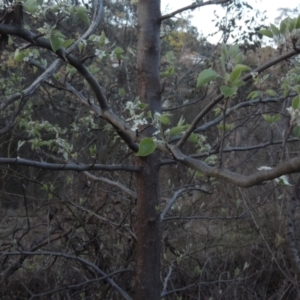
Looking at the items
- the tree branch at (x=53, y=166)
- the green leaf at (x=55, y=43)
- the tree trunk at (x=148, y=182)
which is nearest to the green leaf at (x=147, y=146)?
the green leaf at (x=55, y=43)

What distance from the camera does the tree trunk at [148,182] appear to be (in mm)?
2635

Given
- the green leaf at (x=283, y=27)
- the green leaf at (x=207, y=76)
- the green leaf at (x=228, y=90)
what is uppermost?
the green leaf at (x=283, y=27)

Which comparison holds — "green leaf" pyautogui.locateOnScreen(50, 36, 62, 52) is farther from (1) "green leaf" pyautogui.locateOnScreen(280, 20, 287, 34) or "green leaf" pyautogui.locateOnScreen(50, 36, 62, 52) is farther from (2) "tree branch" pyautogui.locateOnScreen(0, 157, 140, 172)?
(1) "green leaf" pyautogui.locateOnScreen(280, 20, 287, 34)

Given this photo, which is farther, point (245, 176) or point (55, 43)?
point (55, 43)

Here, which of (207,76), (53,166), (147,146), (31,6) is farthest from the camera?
(53,166)

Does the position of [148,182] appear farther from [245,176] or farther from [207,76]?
[207,76]

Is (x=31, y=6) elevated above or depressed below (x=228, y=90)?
above

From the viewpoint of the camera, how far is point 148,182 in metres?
2.63

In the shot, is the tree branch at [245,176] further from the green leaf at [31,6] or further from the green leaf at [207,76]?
the green leaf at [31,6]

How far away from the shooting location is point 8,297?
4254 mm

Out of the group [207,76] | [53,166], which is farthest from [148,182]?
[207,76]

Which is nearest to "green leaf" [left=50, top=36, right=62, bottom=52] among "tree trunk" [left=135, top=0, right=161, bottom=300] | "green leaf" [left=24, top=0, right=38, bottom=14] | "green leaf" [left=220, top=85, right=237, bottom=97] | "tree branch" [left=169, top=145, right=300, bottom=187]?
"green leaf" [left=24, top=0, right=38, bottom=14]

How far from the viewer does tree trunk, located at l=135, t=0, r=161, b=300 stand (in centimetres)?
263

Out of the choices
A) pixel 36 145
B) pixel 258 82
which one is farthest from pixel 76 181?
pixel 258 82
